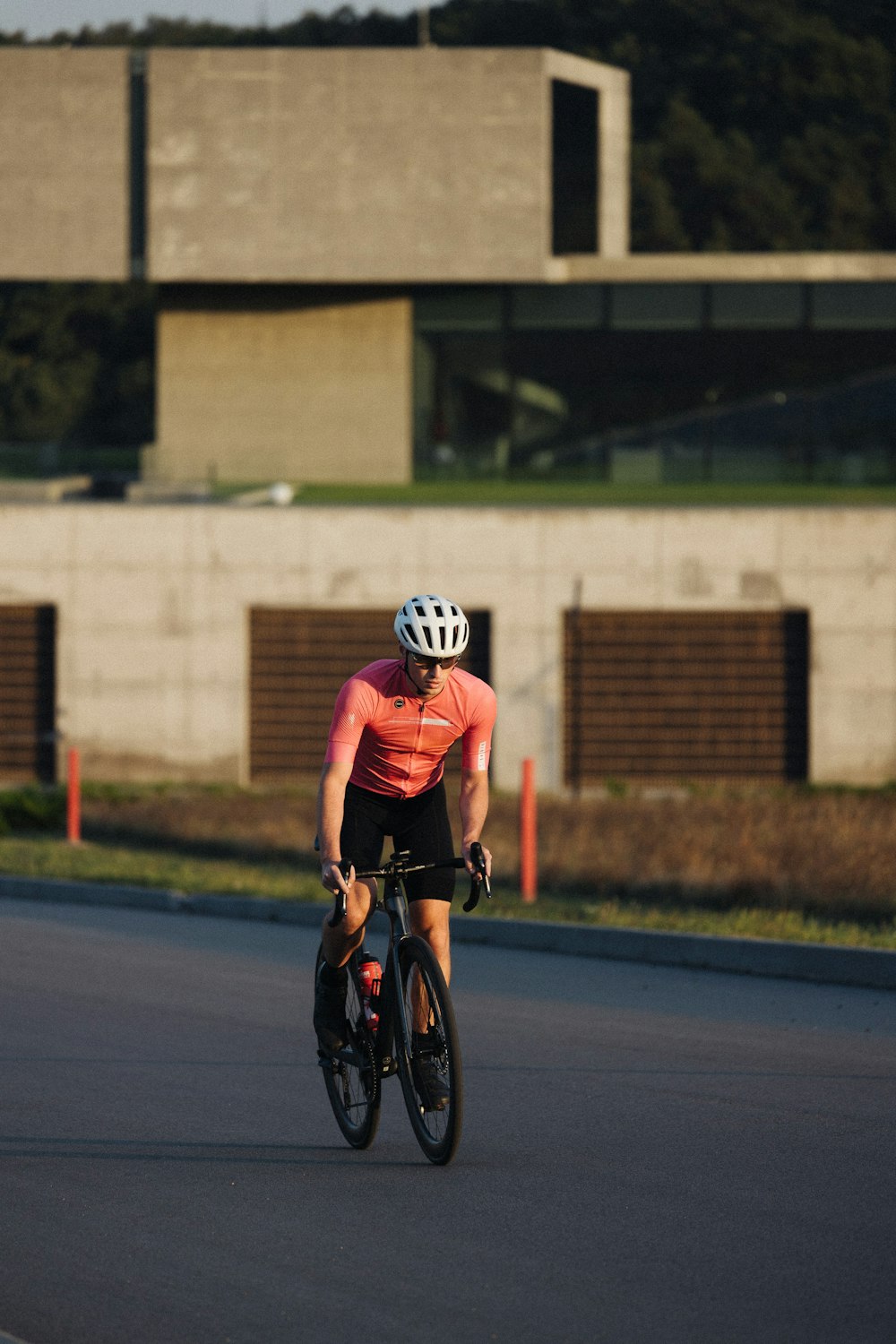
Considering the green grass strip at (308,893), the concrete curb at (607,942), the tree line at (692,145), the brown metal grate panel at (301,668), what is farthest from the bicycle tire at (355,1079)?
the tree line at (692,145)

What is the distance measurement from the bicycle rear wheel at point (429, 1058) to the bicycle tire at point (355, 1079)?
144 mm

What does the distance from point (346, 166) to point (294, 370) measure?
13.9 ft

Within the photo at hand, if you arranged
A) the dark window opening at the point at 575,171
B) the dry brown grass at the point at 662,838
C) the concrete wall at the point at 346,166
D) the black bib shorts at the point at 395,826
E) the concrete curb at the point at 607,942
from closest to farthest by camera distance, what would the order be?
the black bib shorts at the point at 395,826 < the concrete curb at the point at 607,942 < the dry brown grass at the point at 662,838 < the concrete wall at the point at 346,166 < the dark window opening at the point at 575,171

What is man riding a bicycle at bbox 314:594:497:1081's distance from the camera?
684cm

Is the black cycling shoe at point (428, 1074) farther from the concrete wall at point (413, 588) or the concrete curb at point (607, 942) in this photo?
the concrete wall at point (413, 588)

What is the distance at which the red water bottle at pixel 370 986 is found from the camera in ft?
23.2

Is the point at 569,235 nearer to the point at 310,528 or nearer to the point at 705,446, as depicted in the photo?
the point at 705,446

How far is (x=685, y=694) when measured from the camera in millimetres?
29641

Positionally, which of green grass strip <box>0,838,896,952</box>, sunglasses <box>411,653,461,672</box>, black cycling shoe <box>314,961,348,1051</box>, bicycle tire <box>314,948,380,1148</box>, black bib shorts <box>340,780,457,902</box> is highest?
sunglasses <box>411,653,461,672</box>

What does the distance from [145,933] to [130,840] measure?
9.03m

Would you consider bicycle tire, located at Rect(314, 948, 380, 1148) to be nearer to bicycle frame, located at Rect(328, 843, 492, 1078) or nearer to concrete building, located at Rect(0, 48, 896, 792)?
bicycle frame, located at Rect(328, 843, 492, 1078)

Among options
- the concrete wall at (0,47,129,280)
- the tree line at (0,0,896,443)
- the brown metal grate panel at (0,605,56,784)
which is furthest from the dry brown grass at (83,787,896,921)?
the tree line at (0,0,896,443)

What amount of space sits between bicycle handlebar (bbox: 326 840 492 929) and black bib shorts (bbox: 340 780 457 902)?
0.28 feet

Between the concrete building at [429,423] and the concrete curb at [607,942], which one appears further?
the concrete building at [429,423]
